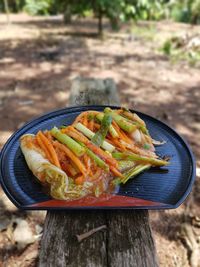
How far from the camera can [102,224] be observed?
1.77m

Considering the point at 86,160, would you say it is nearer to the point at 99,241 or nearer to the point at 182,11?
the point at 99,241

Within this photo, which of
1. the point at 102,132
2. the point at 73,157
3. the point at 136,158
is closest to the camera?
the point at 73,157

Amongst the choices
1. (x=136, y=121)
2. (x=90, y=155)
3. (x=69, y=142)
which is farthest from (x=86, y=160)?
(x=136, y=121)

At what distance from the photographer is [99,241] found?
1.69 metres

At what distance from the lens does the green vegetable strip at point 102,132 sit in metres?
1.98

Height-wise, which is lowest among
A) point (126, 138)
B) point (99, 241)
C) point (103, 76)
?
point (103, 76)

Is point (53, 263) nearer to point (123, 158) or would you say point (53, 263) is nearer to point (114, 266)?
point (114, 266)

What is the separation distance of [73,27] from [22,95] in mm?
8734

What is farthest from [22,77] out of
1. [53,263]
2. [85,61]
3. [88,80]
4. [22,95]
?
[53,263]

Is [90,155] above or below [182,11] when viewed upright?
above

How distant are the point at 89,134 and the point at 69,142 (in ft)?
0.59

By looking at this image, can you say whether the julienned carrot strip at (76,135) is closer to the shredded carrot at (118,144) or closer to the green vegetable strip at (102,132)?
the green vegetable strip at (102,132)

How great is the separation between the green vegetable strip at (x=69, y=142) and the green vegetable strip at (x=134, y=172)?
26 cm

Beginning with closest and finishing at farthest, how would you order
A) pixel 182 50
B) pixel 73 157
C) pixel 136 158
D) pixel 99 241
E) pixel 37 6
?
1. pixel 99 241
2. pixel 73 157
3. pixel 136 158
4. pixel 182 50
5. pixel 37 6
